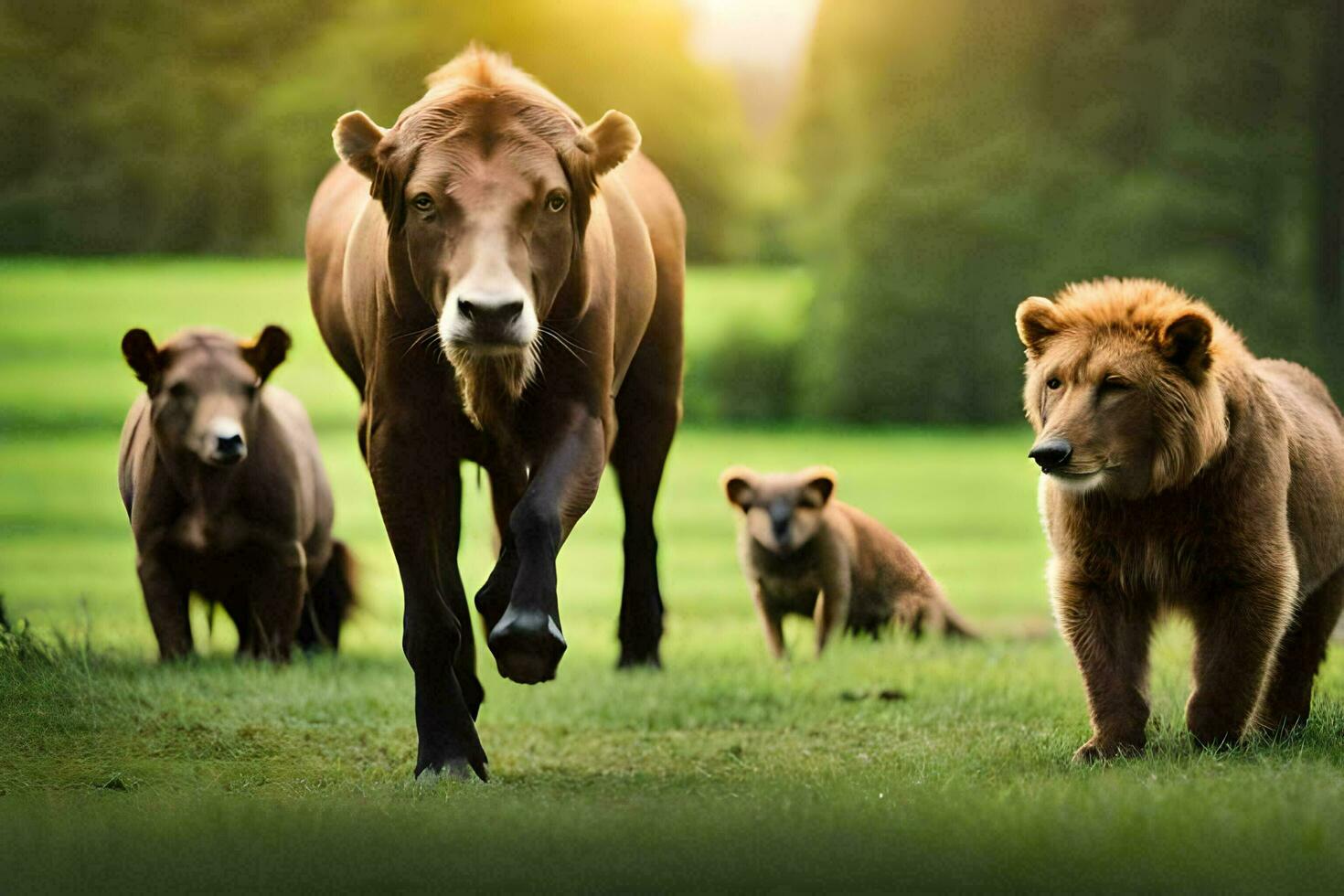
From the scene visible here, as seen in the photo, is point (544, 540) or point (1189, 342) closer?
point (1189, 342)

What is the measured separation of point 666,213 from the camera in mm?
7547

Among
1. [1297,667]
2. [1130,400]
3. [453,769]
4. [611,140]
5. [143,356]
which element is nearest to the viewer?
[1130,400]

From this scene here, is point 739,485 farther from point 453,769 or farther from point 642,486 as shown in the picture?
point 453,769

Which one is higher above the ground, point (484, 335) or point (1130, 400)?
point (484, 335)

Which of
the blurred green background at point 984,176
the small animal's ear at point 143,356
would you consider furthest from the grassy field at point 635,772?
the blurred green background at point 984,176

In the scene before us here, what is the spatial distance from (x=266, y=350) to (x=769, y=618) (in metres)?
3.25

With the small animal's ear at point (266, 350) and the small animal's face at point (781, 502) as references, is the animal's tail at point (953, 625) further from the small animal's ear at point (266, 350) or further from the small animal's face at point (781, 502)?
the small animal's ear at point (266, 350)

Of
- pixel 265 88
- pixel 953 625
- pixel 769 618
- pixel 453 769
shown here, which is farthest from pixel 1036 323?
pixel 265 88

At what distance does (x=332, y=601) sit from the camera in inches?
377

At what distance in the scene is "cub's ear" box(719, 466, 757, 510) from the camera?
9.62m

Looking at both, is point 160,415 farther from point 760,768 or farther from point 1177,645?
point 1177,645

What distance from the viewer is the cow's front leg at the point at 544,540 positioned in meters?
4.89

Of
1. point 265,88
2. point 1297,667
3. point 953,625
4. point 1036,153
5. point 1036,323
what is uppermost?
point 1036,153

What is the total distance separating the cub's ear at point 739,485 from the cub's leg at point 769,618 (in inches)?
18.0
